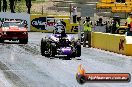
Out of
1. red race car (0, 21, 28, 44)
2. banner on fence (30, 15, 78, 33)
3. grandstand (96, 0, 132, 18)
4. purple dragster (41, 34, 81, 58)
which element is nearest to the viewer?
purple dragster (41, 34, 81, 58)

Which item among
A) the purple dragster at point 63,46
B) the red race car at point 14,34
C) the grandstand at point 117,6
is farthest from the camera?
the grandstand at point 117,6

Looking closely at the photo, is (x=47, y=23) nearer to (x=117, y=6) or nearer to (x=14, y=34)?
(x=117, y=6)

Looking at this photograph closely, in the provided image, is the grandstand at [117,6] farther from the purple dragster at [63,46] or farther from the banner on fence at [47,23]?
the purple dragster at [63,46]

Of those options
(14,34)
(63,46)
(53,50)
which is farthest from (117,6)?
(53,50)

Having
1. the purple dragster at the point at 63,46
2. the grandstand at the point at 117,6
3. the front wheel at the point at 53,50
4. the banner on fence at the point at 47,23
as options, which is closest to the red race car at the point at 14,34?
the purple dragster at the point at 63,46

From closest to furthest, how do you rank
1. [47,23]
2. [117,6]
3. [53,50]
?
[53,50] < [47,23] < [117,6]

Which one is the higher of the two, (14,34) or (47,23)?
(14,34)

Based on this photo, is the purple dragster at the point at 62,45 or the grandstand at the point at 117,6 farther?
the grandstand at the point at 117,6

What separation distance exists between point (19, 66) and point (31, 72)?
6.65ft

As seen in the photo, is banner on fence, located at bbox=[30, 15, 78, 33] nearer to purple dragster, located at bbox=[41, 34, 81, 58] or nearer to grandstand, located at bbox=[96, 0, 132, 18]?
grandstand, located at bbox=[96, 0, 132, 18]

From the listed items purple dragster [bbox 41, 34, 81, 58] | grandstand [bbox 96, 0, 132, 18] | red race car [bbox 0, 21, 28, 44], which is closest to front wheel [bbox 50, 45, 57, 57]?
purple dragster [bbox 41, 34, 81, 58]

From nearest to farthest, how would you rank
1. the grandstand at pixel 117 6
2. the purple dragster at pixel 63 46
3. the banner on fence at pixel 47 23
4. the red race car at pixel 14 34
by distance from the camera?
the purple dragster at pixel 63 46 < the red race car at pixel 14 34 < the banner on fence at pixel 47 23 < the grandstand at pixel 117 6

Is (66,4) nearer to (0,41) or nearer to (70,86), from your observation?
(0,41)

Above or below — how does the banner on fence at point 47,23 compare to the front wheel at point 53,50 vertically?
below
